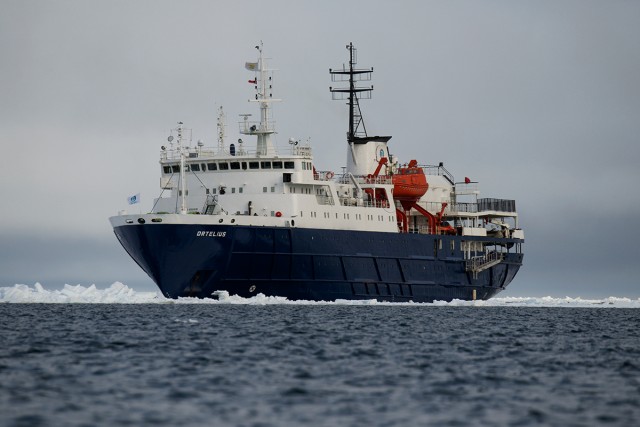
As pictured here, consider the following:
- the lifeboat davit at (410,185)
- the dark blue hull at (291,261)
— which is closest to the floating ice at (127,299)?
the dark blue hull at (291,261)

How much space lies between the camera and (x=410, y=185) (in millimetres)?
73062

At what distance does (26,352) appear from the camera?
106 ft

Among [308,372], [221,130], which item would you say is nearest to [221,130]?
[221,130]

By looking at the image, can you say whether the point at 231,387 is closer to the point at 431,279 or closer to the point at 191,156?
the point at 191,156

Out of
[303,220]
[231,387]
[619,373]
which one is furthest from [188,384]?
[303,220]

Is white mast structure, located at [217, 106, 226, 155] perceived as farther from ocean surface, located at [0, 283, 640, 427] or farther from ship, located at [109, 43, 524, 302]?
ocean surface, located at [0, 283, 640, 427]

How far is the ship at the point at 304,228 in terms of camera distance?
58062mm

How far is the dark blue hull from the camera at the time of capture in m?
57.6

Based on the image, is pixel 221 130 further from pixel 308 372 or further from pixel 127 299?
pixel 308 372

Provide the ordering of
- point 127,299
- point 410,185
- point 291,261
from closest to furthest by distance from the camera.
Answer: point 291,261 < point 127,299 < point 410,185

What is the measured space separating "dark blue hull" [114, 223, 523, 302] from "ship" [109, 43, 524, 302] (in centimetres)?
6

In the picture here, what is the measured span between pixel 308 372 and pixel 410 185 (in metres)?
45.2

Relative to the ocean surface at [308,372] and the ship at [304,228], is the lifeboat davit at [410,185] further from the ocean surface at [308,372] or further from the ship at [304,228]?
the ocean surface at [308,372]

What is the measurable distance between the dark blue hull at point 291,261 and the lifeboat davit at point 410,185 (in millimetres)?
2854
